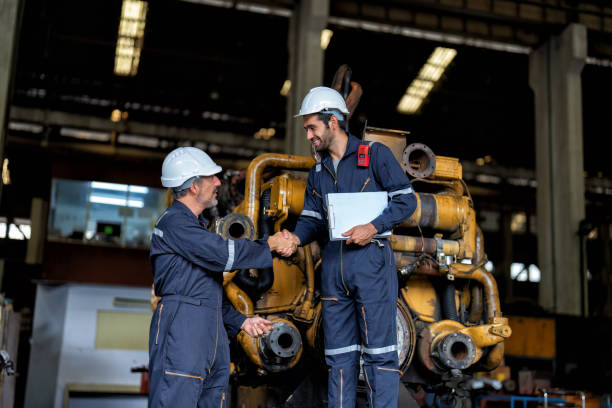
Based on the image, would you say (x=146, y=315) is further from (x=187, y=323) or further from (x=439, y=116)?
(x=439, y=116)

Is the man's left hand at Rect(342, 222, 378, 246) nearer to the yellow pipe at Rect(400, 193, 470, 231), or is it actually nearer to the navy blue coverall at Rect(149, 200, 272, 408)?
the navy blue coverall at Rect(149, 200, 272, 408)

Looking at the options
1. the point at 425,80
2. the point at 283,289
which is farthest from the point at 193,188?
the point at 425,80

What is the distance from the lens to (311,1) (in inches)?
453

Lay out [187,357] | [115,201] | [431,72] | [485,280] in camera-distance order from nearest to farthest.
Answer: [187,357], [485,280], [115,201], [431,72]

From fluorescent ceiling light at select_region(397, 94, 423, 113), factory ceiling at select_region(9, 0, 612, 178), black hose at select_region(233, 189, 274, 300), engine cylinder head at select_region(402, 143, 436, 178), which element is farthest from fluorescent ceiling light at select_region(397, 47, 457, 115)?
black hose at select_region(233, 189, 274, 300)

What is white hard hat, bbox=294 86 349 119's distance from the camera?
3.62 meters

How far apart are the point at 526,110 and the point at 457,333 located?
1567 cm

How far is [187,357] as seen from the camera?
2.97 metres

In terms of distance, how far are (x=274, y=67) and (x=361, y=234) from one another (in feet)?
45.8

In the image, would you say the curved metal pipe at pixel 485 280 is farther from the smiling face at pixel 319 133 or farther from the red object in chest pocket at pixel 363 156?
the smiling face at pixel 319 133

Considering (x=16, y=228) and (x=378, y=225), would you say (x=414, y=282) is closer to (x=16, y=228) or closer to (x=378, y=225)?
(x=378, y=225)

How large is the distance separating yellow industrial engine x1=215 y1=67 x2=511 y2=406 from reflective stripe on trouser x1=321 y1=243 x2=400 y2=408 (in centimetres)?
58

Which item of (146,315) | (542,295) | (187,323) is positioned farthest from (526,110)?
(187,323)

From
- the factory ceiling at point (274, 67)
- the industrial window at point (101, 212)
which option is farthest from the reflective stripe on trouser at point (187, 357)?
the industrial window at point (101, 212)
